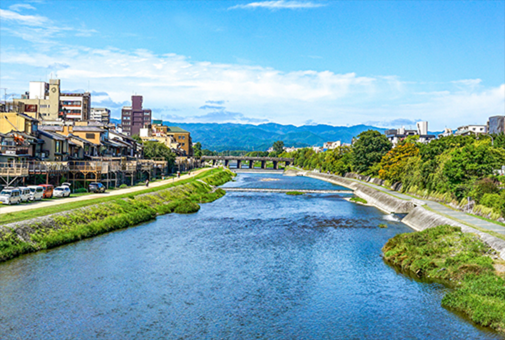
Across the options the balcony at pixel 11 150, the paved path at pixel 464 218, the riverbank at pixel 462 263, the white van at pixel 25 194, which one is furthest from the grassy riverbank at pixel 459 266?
the balcony at pixel 11 150

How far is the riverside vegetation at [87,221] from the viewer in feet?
112

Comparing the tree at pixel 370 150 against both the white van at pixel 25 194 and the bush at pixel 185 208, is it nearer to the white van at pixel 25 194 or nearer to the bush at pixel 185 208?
the bush at pixel 185 208

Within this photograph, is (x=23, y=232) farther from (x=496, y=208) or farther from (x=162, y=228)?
(x=496, y=208)

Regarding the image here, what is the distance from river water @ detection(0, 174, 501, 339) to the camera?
22531 millimetres

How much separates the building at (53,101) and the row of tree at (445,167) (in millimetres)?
80764

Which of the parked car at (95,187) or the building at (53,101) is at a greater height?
the building at (53,101)

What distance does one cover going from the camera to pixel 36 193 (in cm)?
5050

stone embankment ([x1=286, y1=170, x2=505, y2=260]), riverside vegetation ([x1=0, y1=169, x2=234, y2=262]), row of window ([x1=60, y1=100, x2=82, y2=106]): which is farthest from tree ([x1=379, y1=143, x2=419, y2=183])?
row of window ([x1=60, y1=100, x2=82, y2=106])

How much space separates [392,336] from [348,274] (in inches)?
420

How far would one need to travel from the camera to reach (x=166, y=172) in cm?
11638

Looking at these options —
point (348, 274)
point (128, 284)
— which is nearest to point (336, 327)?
point (348, 274)

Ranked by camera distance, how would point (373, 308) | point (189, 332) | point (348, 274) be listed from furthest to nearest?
point (348, 274) → point (373, 308) → point (189, 332)

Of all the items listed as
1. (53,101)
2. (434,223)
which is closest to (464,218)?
(434,223)

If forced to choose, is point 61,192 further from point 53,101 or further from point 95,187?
point 53,101
